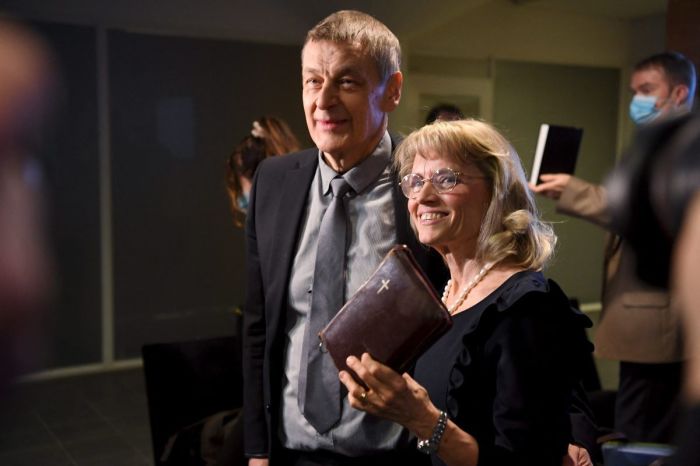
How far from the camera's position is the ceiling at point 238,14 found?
4.64 m

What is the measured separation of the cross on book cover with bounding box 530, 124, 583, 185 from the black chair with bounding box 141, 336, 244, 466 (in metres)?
1.44

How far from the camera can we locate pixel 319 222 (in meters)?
1.78

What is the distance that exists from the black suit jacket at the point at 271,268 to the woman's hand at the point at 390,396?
21.6 inches

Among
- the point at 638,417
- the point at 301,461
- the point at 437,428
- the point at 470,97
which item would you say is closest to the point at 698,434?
the point at 437,428

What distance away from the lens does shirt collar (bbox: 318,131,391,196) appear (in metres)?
1.73

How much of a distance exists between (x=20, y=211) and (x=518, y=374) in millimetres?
869

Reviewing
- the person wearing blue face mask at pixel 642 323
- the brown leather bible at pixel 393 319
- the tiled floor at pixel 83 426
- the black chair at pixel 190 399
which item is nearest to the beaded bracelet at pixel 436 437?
the brown leather bible at pixel 393 319

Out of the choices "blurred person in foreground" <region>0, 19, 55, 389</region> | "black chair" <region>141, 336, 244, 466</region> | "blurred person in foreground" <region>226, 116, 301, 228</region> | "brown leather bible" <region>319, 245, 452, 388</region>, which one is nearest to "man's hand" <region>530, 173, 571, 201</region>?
"blurred person in foreground" <region>226, 116, 301, 228</region>

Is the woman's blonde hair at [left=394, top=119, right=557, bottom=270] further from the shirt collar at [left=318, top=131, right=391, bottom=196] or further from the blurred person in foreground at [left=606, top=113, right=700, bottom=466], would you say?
the blurred person in foreground at [left=606, top=113, right=700, bottom=466]

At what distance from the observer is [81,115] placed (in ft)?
15.6

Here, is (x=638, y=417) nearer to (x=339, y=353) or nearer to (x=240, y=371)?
(x=240, y=371)

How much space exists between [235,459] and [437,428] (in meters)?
1.35

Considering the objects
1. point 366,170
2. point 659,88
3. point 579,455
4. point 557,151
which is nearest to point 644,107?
point 659,88

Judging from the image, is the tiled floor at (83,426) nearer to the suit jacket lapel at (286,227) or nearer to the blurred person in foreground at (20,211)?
the suit jacket lapel at (286,227)
